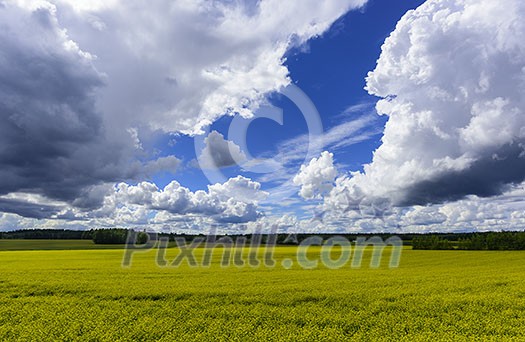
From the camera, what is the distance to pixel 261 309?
2031cm

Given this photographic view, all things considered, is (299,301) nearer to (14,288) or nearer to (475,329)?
(475,329)

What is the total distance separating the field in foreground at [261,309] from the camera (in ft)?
54.5

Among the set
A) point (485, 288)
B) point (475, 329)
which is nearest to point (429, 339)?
point (475, 329)

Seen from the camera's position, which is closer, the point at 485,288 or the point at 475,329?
the point at 475,329

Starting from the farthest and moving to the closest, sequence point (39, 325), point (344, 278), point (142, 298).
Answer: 1. point (344, 278)
2. point (142, 298)
3. point (39, 325)

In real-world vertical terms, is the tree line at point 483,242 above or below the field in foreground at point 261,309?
above

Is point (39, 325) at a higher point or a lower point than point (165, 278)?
lower

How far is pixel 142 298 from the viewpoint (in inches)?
928

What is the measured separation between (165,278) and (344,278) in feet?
54.1

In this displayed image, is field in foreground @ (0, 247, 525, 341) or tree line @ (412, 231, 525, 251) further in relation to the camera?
tree line @ (412, 231, 525, 251)

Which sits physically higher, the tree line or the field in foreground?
the tree line

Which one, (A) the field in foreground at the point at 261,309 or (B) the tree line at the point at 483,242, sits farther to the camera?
(B) the tree line at the point at 483,242

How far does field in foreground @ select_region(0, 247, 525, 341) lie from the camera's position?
16625mm

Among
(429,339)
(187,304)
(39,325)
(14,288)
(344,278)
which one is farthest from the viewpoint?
(344,278)
